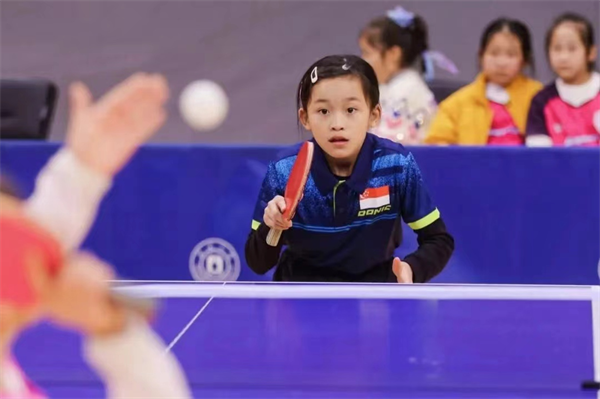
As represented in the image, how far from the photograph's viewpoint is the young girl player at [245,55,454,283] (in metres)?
2.61

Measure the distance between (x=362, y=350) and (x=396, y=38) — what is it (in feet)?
10.1

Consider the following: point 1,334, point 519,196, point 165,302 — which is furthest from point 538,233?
point 1,334

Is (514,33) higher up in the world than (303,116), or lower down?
higher up

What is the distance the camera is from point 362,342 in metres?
2.01

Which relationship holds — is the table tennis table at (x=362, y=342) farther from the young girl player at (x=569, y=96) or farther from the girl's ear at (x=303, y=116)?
the young girl player at (x=569, y=96)

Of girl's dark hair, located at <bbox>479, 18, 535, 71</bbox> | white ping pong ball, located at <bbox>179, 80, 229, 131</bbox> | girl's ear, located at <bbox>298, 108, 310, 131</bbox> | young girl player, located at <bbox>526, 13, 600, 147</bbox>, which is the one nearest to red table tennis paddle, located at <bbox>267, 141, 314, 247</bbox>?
girl's ear, located at <bbox>298, 108, 310, 131</bbox>

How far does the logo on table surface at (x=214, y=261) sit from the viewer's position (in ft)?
13.0

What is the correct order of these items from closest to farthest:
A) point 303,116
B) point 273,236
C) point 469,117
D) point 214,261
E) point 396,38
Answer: point 273,236 < point 303,116 < point 214,261 < point 469,117 < point 396,38

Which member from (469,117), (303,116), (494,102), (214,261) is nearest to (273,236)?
(303,116)

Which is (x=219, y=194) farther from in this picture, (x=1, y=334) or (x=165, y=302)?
(x=1, y=334)

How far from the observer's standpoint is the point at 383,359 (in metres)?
1.87

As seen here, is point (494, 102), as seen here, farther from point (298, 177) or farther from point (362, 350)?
point (362, 350)

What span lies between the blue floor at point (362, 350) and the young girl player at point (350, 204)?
362 millimetres

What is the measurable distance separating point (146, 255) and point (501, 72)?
1.74 metres
